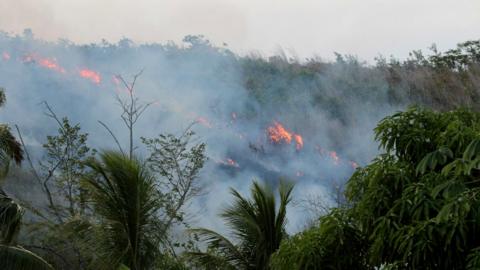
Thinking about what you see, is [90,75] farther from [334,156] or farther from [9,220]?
[9,220]

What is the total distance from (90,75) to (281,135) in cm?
801

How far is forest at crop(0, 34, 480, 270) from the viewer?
8086 mm

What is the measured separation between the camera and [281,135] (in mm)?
28641

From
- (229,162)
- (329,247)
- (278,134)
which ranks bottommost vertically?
(329,247)

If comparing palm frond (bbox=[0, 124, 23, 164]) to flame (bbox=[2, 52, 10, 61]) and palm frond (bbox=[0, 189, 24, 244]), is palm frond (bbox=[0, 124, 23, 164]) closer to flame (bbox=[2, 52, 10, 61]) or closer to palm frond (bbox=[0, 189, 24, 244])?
palm frond (bbox=[0, 189, 24, 244])

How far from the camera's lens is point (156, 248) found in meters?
8.89

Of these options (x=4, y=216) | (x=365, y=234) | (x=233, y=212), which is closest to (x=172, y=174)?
(x=233, y=212)

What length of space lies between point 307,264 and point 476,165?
214cm

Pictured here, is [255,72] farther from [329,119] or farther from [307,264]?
[307,264]

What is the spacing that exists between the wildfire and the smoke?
12 centimetres

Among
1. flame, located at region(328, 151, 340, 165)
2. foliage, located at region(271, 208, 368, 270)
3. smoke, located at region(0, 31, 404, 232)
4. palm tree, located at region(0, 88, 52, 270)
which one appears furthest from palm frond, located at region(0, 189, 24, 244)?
flame, located at region(328, 151, 340, 165)

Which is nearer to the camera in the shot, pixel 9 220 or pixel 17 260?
pixel 17 260

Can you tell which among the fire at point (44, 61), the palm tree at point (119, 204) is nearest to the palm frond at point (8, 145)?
the palm tree at point (119, 204)

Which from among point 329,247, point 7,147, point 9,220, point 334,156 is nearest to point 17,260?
point 9,220
